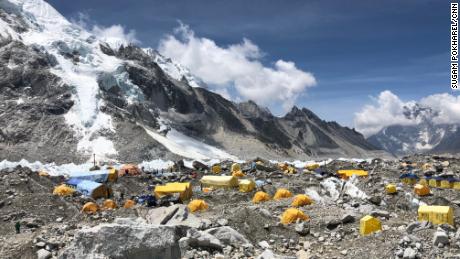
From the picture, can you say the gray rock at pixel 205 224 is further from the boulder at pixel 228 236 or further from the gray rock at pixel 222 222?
the boulder at pixel 228 236

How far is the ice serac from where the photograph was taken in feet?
399

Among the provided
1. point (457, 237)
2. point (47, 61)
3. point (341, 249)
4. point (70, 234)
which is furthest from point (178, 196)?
point (47, 61)

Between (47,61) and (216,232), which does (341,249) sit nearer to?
(216,232)

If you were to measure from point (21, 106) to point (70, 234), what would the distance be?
124715 mm

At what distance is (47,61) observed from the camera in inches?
5719

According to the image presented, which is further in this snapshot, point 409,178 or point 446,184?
point 409,178

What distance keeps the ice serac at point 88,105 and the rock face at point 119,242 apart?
103 meters

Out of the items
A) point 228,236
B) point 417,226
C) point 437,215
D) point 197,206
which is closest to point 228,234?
point 228,236

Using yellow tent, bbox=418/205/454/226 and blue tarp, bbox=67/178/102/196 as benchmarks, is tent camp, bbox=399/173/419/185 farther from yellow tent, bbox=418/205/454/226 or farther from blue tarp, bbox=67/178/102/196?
blue tarp, bbox=67/178/102/196

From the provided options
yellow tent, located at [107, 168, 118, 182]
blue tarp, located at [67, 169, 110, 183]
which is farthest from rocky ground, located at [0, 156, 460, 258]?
yellow tent, located at [107, 168, 118, 182]

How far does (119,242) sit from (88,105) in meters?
128

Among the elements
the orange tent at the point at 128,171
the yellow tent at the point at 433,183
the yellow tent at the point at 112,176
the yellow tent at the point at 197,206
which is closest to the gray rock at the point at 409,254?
the yellow tent at the point at 197,206

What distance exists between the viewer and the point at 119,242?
1235 centimetres

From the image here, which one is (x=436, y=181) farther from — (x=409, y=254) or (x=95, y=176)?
(x=409, y=254)
